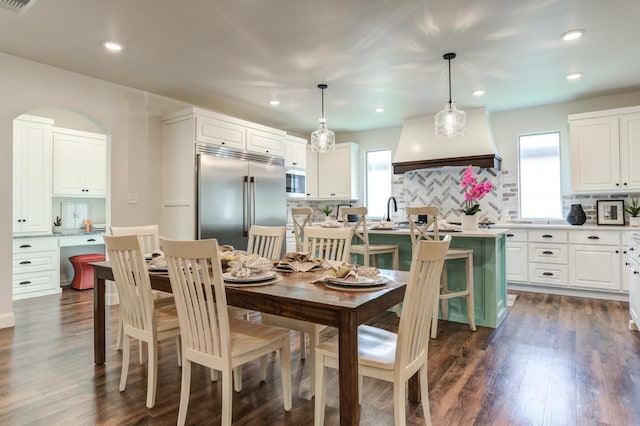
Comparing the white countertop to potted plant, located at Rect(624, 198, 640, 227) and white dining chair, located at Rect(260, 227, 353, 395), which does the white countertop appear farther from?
white dining chair, located at Rect(260, 227, 353, 395)

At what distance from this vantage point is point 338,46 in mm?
3246

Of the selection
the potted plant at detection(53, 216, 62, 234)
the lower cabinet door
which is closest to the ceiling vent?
the potted plant at detection(53, 216, 62, 234)

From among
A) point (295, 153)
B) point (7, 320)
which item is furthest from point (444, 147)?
point (7, 320)

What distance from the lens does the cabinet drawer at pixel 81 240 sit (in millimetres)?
5035

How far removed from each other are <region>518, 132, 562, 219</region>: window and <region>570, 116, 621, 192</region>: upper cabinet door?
43cm

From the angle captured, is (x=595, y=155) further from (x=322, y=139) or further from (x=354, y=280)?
(x=354, y=280)

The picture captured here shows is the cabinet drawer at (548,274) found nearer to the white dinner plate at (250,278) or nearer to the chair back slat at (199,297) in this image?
the white dinner plate at (250,278)

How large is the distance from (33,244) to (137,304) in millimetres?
3698

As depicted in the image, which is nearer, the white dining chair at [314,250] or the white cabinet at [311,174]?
the white dining chair at [314,250]

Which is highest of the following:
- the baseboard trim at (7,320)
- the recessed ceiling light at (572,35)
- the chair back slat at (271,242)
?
the recessed ceiling light at (572,35)

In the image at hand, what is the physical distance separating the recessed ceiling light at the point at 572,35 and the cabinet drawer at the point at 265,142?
3.54 meters

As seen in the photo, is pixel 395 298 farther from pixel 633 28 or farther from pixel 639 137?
pixel 639 137

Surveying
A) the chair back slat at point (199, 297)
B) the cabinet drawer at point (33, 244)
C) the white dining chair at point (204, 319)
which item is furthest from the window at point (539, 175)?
the cabinet drawer at point (33, 244)

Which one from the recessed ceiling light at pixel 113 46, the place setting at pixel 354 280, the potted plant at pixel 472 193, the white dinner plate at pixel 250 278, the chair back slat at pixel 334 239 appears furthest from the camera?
the potted plant at pixel 472 193
